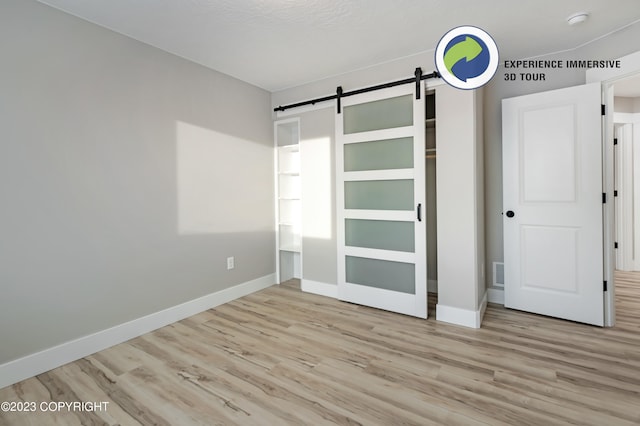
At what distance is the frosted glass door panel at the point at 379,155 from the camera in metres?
3.02

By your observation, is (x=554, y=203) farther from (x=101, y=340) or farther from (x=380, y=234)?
(x=101, y=340)

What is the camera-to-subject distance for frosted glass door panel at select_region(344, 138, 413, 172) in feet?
9.89

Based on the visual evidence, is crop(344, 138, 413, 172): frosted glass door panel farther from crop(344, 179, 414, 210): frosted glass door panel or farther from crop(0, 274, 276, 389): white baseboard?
crop(0, 274, 276, 389): white baseboard

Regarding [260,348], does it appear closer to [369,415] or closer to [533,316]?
[369,415]

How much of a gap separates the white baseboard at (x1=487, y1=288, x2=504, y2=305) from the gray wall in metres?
2.88

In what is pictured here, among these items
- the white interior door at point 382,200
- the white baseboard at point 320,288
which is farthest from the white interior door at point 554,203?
the white baseboard at point 320,288

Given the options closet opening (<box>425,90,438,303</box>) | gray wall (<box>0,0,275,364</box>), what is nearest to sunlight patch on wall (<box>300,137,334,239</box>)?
gray wall (<box>0,0,275,364</box>)

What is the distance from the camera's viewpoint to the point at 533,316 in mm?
2967

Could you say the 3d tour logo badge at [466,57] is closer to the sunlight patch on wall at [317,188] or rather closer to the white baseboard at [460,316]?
the sunlight patch on wall at [317,188]

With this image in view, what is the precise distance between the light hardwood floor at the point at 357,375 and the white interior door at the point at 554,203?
272 mm

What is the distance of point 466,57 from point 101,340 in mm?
3814

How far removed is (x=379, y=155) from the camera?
3182mm

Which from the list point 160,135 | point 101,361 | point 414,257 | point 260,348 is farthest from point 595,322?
point 160,135

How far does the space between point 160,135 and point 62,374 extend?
1.99 metres
